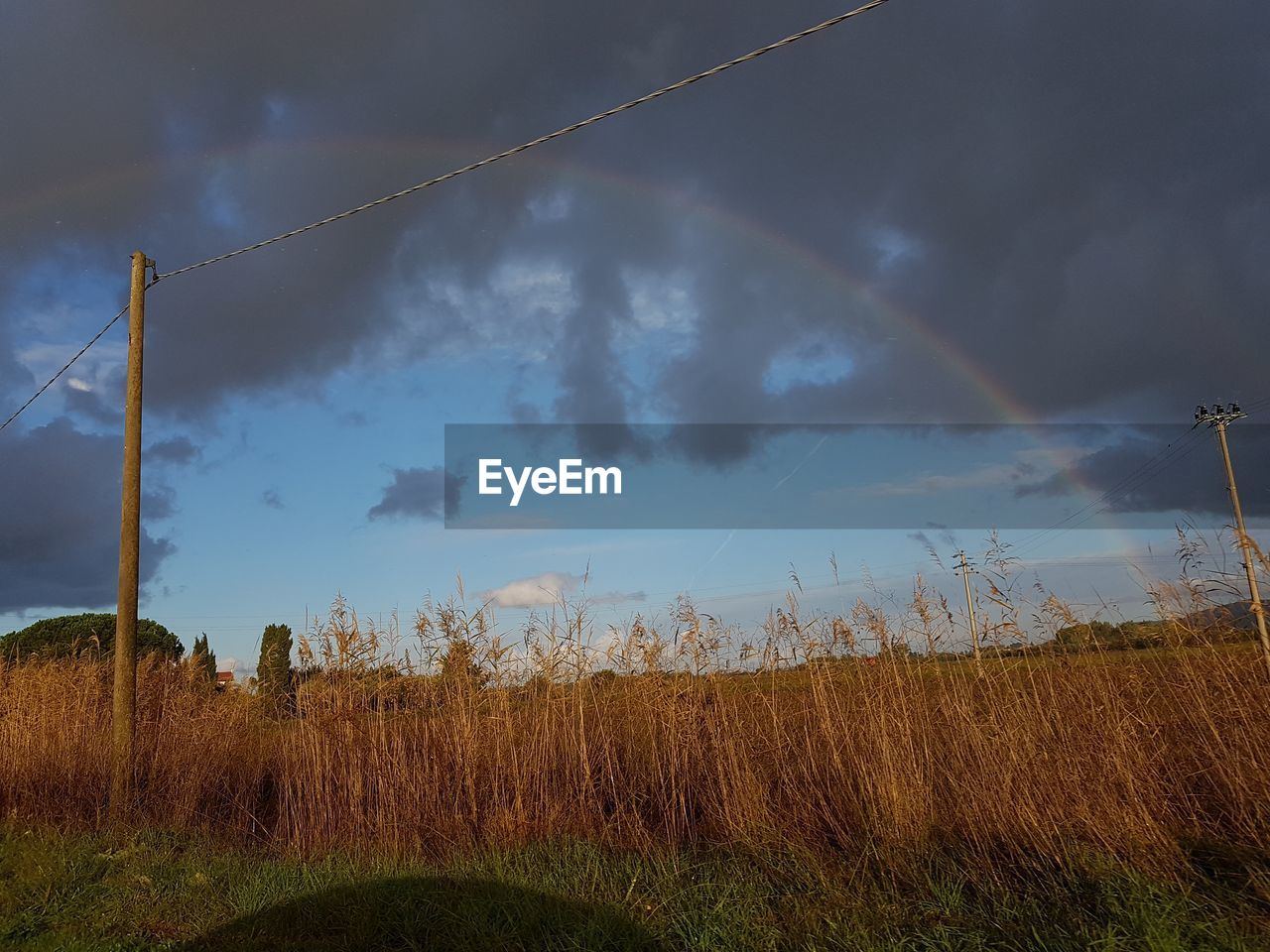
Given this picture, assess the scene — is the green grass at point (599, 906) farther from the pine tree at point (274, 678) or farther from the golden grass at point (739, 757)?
the pine tree at point (274, 678)

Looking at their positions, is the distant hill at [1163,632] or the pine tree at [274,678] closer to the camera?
the distant hill at [1163,632]

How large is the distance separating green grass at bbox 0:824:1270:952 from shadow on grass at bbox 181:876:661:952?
0.01 m

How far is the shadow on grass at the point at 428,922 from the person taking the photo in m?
4.55

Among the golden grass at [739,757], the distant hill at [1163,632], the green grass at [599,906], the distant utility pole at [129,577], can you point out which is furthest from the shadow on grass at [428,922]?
the distant utility pole at [129,577]

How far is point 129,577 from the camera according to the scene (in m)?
9.92

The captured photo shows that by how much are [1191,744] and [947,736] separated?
53.5 inches

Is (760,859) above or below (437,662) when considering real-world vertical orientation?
below

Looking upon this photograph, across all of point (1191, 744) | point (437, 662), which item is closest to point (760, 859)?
point (1191, 744)

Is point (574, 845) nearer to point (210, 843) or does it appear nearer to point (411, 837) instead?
point (411, 837)

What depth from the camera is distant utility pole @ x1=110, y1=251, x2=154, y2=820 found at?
363 inches

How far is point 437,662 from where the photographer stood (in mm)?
8039

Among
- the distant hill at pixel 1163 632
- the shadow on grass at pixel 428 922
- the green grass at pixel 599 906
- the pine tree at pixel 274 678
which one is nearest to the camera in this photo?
the green grass at pixel 599 906

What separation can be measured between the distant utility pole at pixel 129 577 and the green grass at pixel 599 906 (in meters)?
A: 2.45

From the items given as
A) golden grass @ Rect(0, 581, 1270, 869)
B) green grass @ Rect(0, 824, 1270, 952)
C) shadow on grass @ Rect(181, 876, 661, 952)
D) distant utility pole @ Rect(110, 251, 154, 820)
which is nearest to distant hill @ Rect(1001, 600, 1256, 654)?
golden grass @ Rect(0, 581, 1270, 869)
